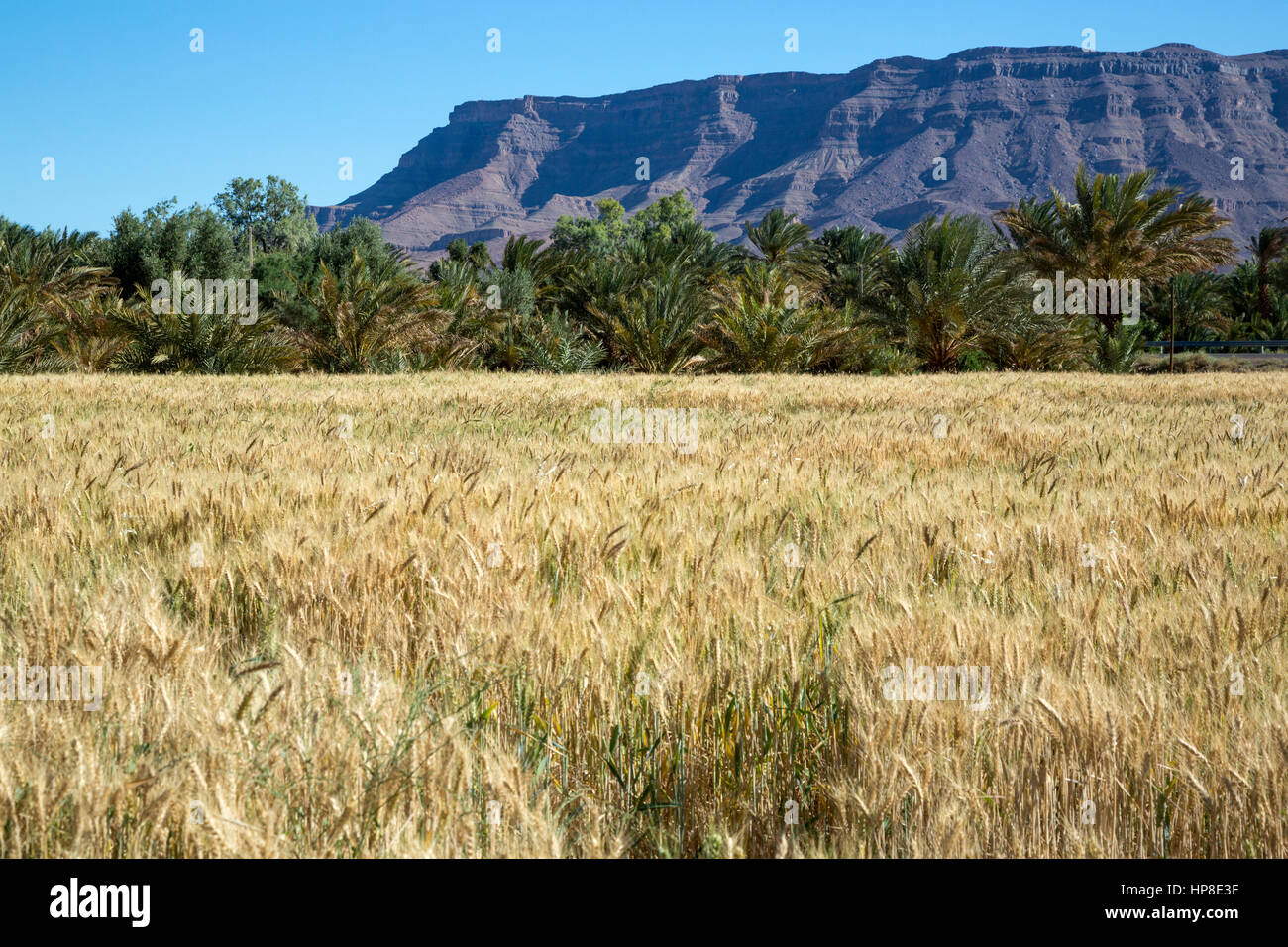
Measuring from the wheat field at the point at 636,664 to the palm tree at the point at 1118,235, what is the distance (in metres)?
21.0

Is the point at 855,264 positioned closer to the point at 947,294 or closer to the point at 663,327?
the point at 947,294

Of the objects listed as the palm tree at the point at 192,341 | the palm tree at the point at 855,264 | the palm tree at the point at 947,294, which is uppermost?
the palm tree at the point at 855,264

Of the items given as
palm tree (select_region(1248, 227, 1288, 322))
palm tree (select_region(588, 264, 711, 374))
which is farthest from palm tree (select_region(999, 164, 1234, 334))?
palm tree (select_region(1248, 227, 1288, 322))

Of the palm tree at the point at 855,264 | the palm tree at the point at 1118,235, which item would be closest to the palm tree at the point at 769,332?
the palm tree at the point at 855,264

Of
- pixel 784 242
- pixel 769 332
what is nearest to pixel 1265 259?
pixel 784 242

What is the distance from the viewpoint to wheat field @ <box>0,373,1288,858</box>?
1236mm

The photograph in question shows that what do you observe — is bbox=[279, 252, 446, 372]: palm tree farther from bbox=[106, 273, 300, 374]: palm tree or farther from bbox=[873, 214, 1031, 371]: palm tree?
bbox=[873, 214, 1031, 371]: palm tree

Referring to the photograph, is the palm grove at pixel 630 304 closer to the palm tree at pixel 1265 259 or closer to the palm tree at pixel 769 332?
the palm tree at pixel 769 332

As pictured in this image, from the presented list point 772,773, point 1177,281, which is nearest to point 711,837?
point 772,773

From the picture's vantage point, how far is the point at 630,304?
19.2 metres

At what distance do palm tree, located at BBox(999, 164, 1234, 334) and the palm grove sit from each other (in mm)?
56

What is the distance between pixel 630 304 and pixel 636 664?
1779 centimetres

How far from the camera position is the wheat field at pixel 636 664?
48.7 inches

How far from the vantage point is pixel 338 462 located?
4.45 meters
